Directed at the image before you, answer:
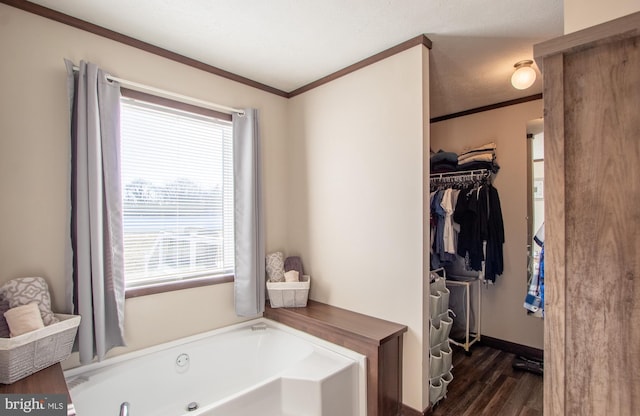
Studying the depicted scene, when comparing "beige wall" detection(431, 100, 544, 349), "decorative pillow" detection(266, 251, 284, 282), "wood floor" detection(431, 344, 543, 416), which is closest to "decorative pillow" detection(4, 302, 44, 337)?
"decorative pillow" detection(266, 251, 284, 282)

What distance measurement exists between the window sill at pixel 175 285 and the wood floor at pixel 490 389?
1.82 metres

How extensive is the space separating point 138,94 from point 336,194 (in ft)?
5.19

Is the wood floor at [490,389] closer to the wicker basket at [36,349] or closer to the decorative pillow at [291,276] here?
the decorative pillow at [291,276]

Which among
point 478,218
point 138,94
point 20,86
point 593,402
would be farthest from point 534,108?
point 20,86

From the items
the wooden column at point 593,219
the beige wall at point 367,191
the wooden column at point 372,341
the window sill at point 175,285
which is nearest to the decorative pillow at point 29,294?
the window sill at point 175,285

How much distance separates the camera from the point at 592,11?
3.60ft

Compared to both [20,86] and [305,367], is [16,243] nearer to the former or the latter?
[20,86]

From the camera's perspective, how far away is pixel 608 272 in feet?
3.14

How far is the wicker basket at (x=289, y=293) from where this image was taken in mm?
2512

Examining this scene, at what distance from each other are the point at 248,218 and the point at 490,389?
7.69 feet

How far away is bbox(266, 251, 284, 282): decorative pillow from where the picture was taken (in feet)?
8.64

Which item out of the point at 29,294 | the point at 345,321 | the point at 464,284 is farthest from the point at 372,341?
the point at 29,294

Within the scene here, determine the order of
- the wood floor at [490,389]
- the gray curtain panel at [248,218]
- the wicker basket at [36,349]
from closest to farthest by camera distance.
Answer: the wicker basket at [36,349]
the wood floor at [490,389]
the gray curtain panel at [248,218]

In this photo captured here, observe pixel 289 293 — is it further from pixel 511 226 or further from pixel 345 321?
pixel 511 226
